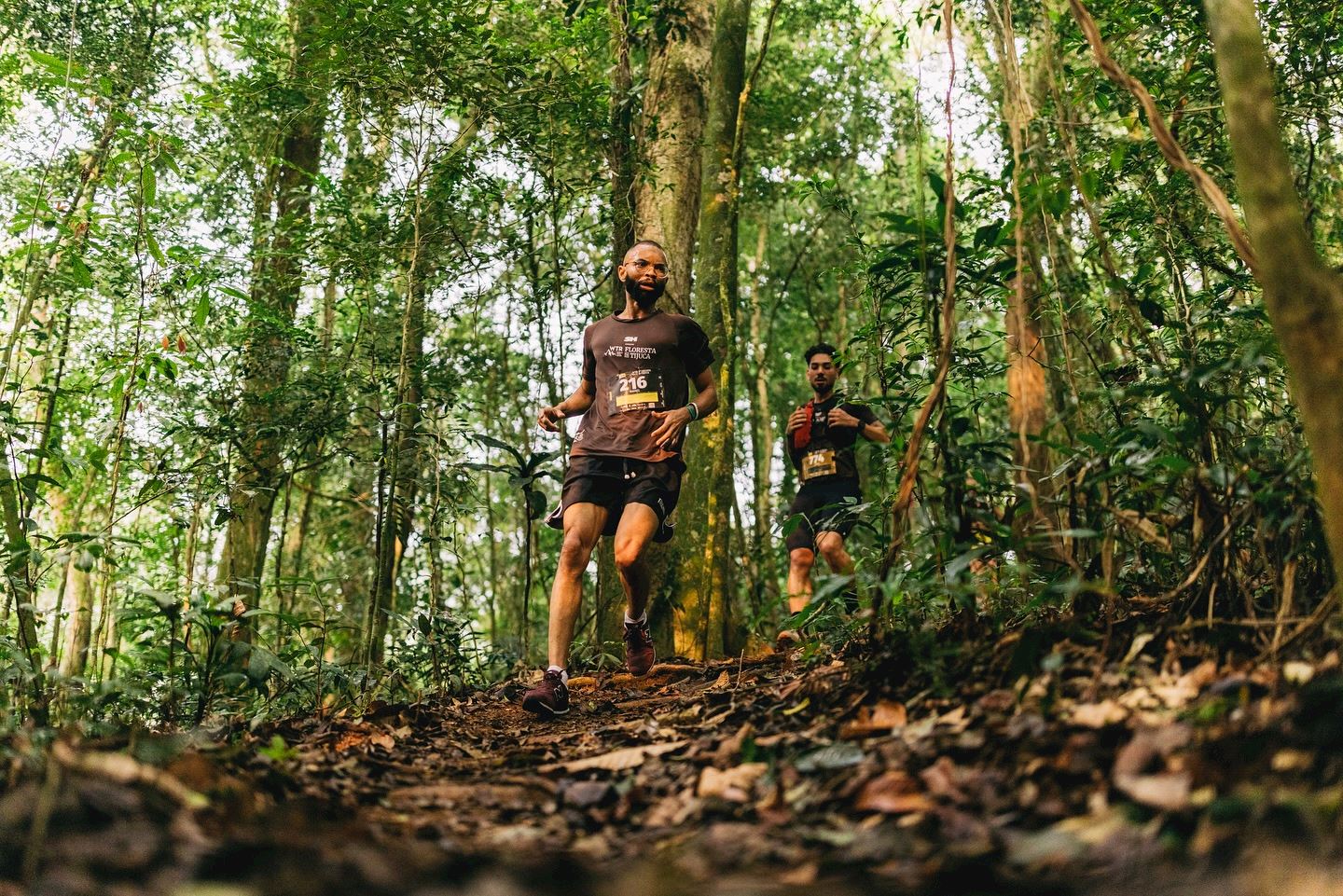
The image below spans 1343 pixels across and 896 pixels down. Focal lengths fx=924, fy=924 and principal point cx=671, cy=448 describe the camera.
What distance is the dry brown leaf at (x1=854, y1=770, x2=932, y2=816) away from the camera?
1.71m

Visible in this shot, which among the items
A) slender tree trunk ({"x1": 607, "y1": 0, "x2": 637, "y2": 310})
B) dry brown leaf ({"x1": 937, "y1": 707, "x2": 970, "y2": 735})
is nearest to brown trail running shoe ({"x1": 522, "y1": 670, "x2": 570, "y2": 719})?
dry brown leaf ({"x1": 937, "y1": 707, "x2": 970, "y2": 735})

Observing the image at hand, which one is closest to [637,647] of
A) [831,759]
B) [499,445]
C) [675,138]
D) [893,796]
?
[499,445]

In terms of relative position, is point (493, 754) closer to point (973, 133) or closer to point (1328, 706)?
point (1328, 706)

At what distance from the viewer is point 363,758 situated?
2713 millimetres

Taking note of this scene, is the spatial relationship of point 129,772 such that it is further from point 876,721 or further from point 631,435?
point 631,435

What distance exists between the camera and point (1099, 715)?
185 cm

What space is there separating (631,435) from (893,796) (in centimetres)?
285

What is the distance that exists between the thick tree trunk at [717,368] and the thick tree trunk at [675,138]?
1.03 ft

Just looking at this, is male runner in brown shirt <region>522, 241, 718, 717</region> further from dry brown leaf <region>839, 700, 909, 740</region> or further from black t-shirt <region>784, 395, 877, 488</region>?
dry brown leaf <region>839, 700, 909, 740</region>

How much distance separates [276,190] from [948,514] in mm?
8188

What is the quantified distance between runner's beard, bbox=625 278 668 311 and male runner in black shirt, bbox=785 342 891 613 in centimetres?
172

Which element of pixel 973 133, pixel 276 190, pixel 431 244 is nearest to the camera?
pixel 431 244

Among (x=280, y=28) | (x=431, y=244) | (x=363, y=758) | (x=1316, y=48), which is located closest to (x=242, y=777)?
(x=363, y=758)

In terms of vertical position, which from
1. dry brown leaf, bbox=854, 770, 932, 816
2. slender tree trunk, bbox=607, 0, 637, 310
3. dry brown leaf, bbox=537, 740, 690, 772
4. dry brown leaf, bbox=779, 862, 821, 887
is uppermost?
slender tree trunk, bbox=607, 0, 637, 310
